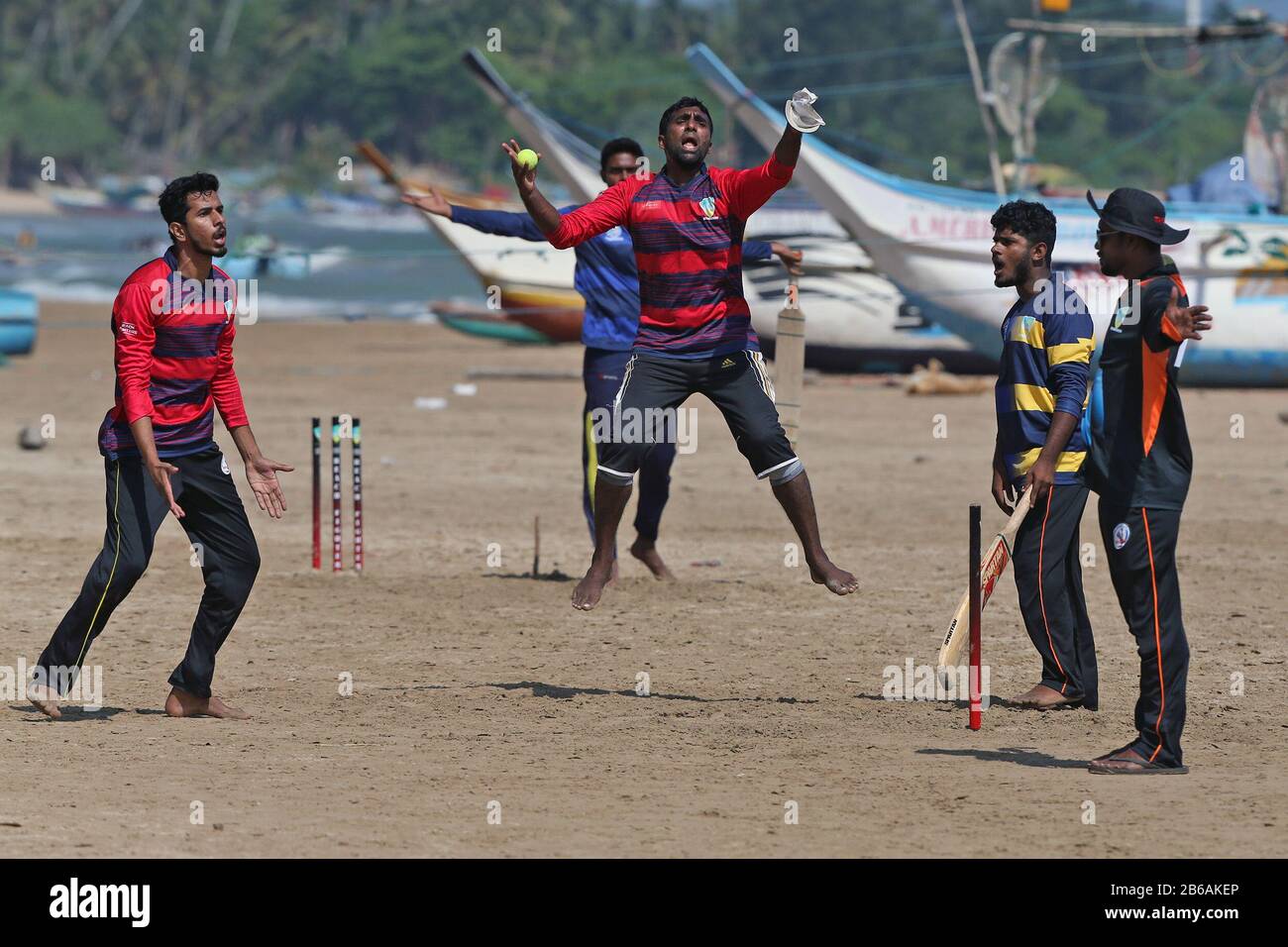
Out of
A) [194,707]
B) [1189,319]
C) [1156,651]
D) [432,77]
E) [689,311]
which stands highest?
[432,77]

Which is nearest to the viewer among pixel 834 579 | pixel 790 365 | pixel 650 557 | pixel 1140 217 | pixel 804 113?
pixel 1140 217

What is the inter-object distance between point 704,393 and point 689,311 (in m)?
0.34

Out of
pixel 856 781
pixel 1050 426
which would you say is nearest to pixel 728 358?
pixel 1050 426

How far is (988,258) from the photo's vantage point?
893 inches

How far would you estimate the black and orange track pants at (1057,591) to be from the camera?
8.09m

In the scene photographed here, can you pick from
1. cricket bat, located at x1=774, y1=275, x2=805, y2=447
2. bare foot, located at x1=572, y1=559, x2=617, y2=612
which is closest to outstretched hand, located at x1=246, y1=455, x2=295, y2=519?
bare foot, located at x1=572, y1=559, x2=617, y2=612

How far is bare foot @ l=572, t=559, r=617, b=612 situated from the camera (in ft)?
27.2

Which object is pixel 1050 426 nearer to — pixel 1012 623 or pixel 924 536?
pixel 1012 623

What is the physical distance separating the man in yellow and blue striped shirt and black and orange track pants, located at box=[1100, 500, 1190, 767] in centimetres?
88

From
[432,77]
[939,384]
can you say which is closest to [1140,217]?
[939,384]

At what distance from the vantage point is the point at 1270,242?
22906mm

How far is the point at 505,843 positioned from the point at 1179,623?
2.41 meters

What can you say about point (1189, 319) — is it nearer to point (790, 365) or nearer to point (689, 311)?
point (689, 311)

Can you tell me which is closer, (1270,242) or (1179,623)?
(1179,623)
